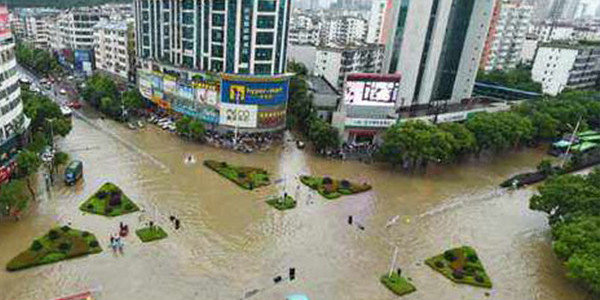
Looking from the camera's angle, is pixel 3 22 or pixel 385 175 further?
pixel 385 175

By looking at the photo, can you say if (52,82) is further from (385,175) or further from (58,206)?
(385,175)

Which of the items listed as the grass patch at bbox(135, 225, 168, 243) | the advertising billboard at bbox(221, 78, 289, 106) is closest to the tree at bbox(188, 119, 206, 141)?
the advertising billboard at bbox(221, 78, 289, 106)

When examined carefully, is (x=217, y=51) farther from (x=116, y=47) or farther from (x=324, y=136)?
(x=116, y=47)

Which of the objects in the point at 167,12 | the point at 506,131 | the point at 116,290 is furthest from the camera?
the point at 167,12

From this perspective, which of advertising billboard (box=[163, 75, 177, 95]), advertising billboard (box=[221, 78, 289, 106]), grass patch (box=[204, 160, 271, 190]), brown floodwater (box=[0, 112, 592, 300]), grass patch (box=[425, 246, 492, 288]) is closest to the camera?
brown floodwater (box=[0, 112, 592, 300])

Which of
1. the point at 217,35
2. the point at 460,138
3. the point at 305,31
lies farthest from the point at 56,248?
the point at 305,31

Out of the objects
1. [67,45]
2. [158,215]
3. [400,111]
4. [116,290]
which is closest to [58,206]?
[158,215]

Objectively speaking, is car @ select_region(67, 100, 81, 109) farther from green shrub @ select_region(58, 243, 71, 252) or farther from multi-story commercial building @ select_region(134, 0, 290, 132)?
green shrub @ select_region(58, 243, 71, 252)
